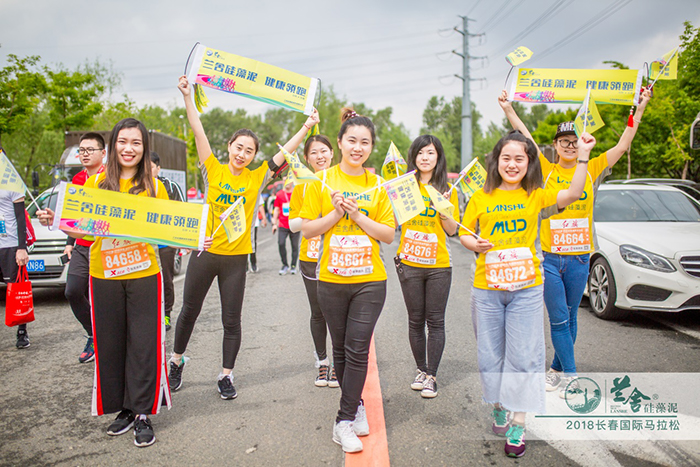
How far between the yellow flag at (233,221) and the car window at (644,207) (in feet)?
17.7

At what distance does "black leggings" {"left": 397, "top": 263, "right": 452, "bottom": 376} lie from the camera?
3.98 metres

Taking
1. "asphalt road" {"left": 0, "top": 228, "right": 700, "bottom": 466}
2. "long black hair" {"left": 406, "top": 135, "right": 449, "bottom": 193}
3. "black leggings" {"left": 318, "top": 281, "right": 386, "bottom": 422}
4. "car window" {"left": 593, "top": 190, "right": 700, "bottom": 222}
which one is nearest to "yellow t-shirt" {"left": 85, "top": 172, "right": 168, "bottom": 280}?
"asphalt road" {"left": 0, "top": 228, "right": 700, "bottom": 466}

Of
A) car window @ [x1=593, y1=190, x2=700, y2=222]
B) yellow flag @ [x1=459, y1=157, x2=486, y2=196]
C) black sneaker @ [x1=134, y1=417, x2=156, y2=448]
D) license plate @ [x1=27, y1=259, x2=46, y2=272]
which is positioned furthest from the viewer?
license plate @ [x1=27, y1=259, x2=46, y2=272]

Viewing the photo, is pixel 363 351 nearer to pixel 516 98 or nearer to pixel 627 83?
pixel 516 98

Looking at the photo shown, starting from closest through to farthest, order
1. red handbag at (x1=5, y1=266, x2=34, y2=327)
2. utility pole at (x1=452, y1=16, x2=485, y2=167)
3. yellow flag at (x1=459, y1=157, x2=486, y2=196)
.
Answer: yellow flag at (x1=459, y1=157, x2=486, y2=196) → red handbag at (x1=5, y1=266, x2=34, y2=327) → utility pole at (x1=452, y1=16, x2=485, y2=167)

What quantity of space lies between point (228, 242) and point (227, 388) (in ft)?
3.83

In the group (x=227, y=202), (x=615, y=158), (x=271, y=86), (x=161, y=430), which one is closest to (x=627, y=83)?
(x=615, y=158)

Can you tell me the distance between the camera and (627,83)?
13.4ft

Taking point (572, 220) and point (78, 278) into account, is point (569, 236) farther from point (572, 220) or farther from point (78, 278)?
point (78, 278)

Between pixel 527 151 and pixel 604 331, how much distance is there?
345 cm

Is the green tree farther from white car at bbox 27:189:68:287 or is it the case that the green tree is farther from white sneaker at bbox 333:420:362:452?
white sneaker at bbox 333:420:362:452

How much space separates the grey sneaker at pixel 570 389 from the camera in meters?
3.93

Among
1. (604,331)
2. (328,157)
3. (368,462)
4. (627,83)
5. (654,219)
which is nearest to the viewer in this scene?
(368,462)

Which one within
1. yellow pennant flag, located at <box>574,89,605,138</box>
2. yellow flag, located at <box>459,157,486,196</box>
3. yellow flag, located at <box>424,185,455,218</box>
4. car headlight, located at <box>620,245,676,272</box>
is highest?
yellow pennant flag, located at <box>574,89,605,138</box>
